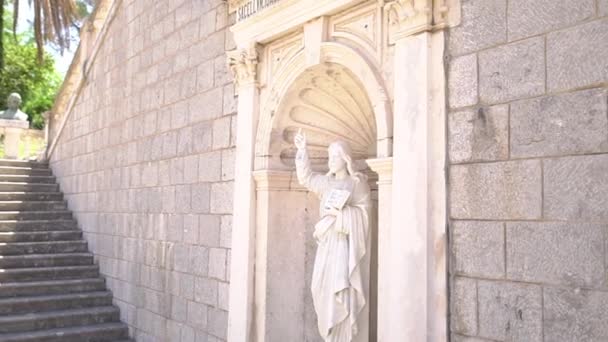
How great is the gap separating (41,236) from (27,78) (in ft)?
51.6

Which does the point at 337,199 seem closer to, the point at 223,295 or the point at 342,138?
the point at 342,138

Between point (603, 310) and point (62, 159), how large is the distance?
32.6 ft

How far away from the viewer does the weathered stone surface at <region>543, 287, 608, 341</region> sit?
8.04 feet

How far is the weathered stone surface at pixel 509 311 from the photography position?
8.89 ft

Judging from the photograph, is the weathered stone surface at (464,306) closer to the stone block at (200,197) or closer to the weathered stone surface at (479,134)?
the weathered stone surface at (479,134)

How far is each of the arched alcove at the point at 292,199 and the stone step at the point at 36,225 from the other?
5675 mm

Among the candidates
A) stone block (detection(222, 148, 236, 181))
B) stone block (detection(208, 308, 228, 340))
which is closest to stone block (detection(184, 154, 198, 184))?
stone block (detection(222, 148, 236, 181))

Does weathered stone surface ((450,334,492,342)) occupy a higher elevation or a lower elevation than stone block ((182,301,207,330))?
higher

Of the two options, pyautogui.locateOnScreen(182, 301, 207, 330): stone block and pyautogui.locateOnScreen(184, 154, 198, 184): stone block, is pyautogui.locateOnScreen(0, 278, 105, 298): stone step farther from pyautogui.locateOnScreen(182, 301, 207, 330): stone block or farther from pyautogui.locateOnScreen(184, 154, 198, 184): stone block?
pyautogui.locateOnScreen(184, 154, 198, 184): stone block

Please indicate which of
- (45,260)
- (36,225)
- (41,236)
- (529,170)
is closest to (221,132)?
(529,170)

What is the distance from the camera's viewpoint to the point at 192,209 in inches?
228

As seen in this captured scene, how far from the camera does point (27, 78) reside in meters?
22.3

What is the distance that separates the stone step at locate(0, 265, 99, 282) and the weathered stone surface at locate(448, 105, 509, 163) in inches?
261

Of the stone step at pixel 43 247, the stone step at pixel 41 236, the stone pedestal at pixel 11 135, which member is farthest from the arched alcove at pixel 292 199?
the stone pedestal at pixel 11 135
